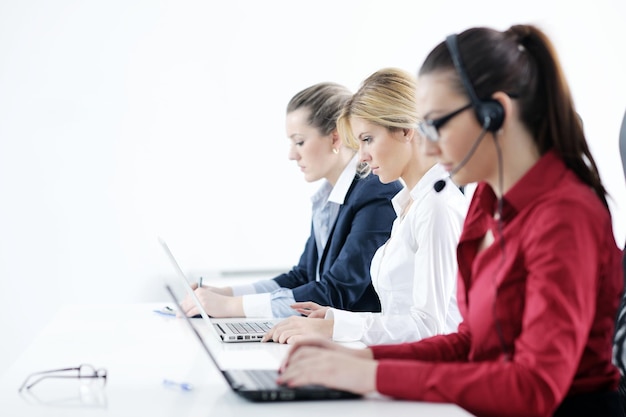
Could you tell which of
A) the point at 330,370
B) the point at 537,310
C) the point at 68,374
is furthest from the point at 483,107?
the point at 68,374

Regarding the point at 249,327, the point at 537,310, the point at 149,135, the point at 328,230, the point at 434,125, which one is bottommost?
the point at 328,230

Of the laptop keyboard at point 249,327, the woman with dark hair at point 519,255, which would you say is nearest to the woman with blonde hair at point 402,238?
the laptop keyboard at point 249,327

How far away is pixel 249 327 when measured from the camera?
7.70 feet

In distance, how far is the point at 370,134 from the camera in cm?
262

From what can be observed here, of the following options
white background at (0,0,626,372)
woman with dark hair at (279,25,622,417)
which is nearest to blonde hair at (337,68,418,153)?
woman with dark hair at (279,25,622,417)

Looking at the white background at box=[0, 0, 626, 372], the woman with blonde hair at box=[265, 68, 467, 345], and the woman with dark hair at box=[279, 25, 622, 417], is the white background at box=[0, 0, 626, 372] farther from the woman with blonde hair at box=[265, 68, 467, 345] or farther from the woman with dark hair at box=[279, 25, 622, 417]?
the woman with dark hair at box=[279, 25, 622, 417]

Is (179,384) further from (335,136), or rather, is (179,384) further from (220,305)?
(335,136)

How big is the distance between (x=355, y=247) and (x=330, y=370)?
1.38 meters

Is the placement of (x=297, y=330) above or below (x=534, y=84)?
below

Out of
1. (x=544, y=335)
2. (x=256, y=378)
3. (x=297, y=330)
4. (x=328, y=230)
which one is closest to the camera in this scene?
(x=544, y=335)

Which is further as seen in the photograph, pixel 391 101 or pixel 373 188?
pixel 373 188

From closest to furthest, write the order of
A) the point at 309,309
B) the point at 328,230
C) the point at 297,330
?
the point at 297,330 < the point at 309,309 < the point at 328,230

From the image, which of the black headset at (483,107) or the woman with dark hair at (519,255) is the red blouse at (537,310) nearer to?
the woman with dark hair at (519,255)

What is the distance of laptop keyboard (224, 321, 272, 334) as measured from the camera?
2273 millimetres
